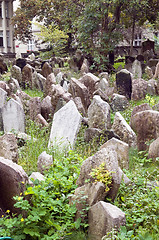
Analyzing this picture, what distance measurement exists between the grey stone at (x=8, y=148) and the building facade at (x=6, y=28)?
31526 mm

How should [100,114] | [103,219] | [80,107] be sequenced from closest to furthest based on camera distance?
[103,219] < [100,114] < [80,107]

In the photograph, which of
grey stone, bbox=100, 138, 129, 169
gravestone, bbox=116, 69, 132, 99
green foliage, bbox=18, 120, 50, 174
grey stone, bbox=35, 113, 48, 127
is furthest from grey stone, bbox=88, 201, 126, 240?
gravestone, bbox=116, 69, 132, 99

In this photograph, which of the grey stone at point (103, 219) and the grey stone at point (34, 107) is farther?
the grey stone at point (34, 107)

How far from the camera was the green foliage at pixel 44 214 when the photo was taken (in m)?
3.16

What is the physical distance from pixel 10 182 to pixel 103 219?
110 centimetres

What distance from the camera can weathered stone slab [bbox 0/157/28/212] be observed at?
11.3 feet

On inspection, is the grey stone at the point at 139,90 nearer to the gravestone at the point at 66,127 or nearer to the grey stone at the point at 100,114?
the grey stone at the point at 100,114

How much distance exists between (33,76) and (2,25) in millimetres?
25737

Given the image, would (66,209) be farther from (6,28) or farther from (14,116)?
(6,28)

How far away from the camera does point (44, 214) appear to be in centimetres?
321

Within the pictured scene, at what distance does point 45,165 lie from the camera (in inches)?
174

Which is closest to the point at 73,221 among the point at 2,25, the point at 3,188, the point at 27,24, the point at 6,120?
the point at 3,188

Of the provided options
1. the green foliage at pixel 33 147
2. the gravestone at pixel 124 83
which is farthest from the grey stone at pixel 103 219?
the gravestone at pixel 124 83

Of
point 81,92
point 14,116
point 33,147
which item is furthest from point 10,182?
point 81,92
